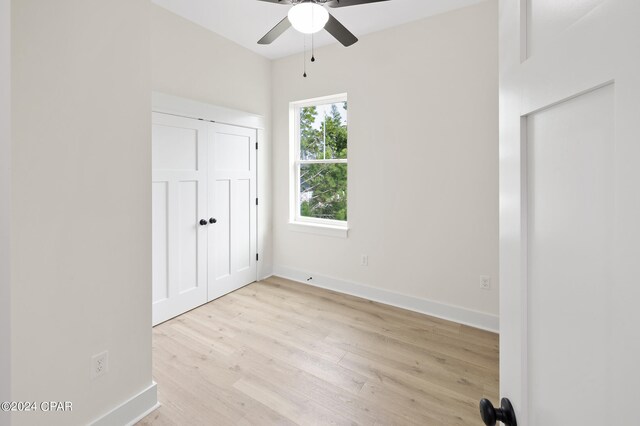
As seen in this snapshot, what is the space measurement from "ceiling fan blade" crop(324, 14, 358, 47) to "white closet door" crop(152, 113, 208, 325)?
1.64 metres

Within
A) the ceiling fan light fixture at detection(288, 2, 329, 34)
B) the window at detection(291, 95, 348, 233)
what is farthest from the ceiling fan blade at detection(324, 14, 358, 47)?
the window at detection(291, 95, 348, 233)

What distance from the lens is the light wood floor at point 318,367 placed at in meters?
1.75

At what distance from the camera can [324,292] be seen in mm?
3611

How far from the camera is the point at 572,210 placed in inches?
17.3

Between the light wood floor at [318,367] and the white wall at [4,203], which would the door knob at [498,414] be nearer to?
the white wall at [4,203]

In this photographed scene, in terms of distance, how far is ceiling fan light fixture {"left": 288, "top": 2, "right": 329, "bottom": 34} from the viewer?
1773mm

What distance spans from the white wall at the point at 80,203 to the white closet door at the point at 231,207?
61.5 inches

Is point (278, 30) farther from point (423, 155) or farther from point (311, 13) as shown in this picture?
point (423, 155)

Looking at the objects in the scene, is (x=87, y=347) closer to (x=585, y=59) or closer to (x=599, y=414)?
(x=599, y=414)

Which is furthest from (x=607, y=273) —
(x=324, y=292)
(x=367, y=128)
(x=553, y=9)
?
(x=324, y=292)

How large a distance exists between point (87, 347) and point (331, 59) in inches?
133

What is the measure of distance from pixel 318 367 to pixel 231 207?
81.8 inches

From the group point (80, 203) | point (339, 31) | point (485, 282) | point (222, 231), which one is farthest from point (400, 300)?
point (80, 203)

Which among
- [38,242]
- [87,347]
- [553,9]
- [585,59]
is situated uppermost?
[553,9]
